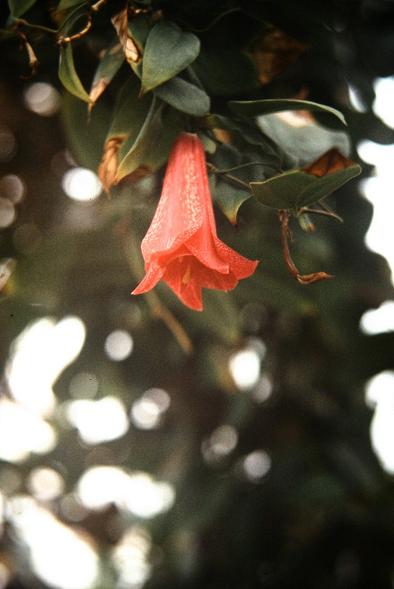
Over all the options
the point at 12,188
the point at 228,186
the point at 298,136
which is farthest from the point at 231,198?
the point at 12,188

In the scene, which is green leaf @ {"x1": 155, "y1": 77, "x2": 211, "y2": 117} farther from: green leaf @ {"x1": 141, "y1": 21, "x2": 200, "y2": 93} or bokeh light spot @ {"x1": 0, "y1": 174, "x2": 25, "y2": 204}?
bokeh light spot @ {"x1": 0, "y1": 174, "x2": 25, "y2": 204}

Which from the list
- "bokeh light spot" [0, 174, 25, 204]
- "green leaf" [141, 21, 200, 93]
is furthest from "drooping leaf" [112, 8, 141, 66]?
"bokeh light spot" [0, 174, 25, 204]

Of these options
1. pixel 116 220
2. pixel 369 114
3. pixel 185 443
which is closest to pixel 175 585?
pixel 185 443

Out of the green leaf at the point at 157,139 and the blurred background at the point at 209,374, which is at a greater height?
the green leaf at the point at 157,139

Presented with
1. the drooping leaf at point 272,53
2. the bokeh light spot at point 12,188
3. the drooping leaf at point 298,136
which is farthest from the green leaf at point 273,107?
the bokeh light spot at point 12,188

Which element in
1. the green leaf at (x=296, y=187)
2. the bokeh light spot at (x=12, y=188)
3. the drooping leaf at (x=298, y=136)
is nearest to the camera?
Result: the green leaf at (x=296, y=187)

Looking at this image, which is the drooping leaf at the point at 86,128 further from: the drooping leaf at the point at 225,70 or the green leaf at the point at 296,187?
the green leaf at the point at 296,187

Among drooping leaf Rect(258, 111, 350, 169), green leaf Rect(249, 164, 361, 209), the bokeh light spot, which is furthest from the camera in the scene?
the bokeh light spot
